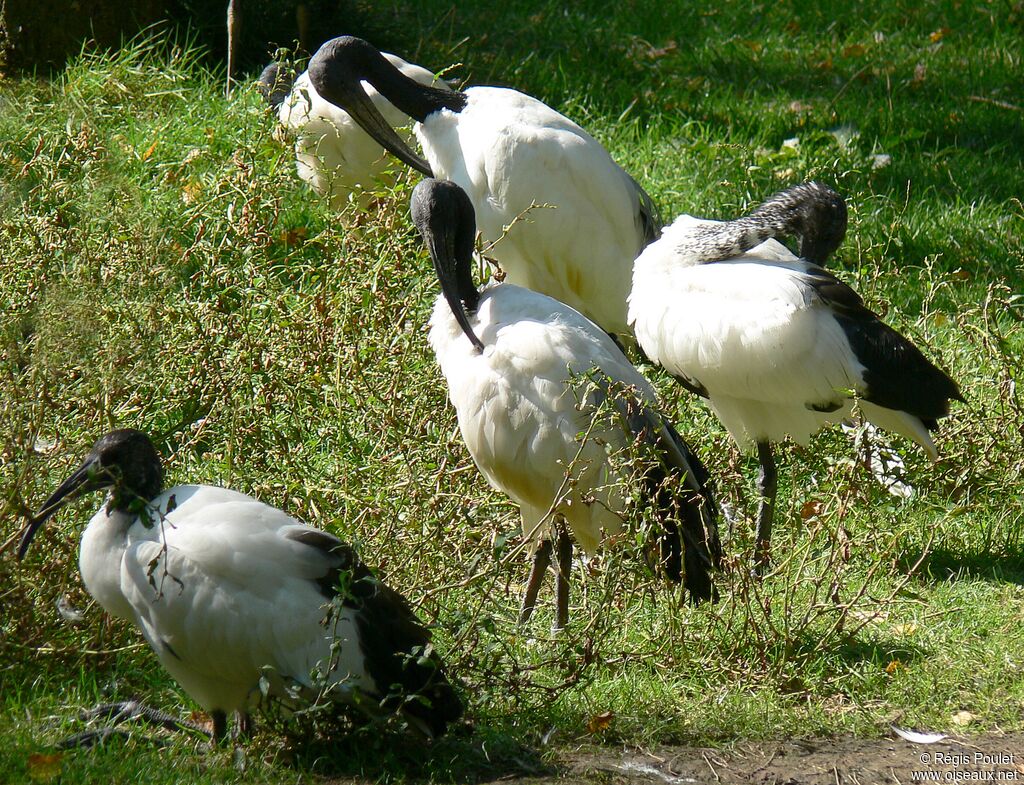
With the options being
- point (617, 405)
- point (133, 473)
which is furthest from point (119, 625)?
point (617, 405)

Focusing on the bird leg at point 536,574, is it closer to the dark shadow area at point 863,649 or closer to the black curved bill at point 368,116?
the dark shadow area at point 863,649

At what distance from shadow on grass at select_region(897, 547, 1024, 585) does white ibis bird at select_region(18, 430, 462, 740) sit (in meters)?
2.12

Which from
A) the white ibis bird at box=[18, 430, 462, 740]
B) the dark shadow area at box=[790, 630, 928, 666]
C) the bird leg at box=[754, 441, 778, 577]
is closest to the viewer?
the white ibis bird at box=[18, 430, 462, 740]

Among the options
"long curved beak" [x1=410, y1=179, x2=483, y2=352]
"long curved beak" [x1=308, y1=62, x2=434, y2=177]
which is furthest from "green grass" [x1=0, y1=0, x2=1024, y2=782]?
"long curved beak" [x1=308, y1=62, x2=434, y2=177]

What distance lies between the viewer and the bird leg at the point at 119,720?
11.6 feet

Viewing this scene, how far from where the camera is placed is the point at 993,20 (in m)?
10.2

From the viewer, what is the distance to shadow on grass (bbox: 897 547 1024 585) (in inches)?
191

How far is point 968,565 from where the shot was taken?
4.93 meters

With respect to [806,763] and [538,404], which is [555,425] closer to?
[538,404]

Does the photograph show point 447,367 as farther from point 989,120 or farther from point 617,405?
point 989,120

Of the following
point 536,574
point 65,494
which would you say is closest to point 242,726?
point 65,494

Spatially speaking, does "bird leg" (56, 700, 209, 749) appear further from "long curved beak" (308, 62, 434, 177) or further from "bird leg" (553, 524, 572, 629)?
"long curved beak" (308, 62, 434, 177)

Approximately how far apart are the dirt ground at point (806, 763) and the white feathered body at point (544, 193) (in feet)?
9.33

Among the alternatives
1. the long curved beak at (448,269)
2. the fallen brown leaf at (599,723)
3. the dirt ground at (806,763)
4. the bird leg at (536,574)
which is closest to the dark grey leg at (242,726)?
the dirt ground at (806,763)
